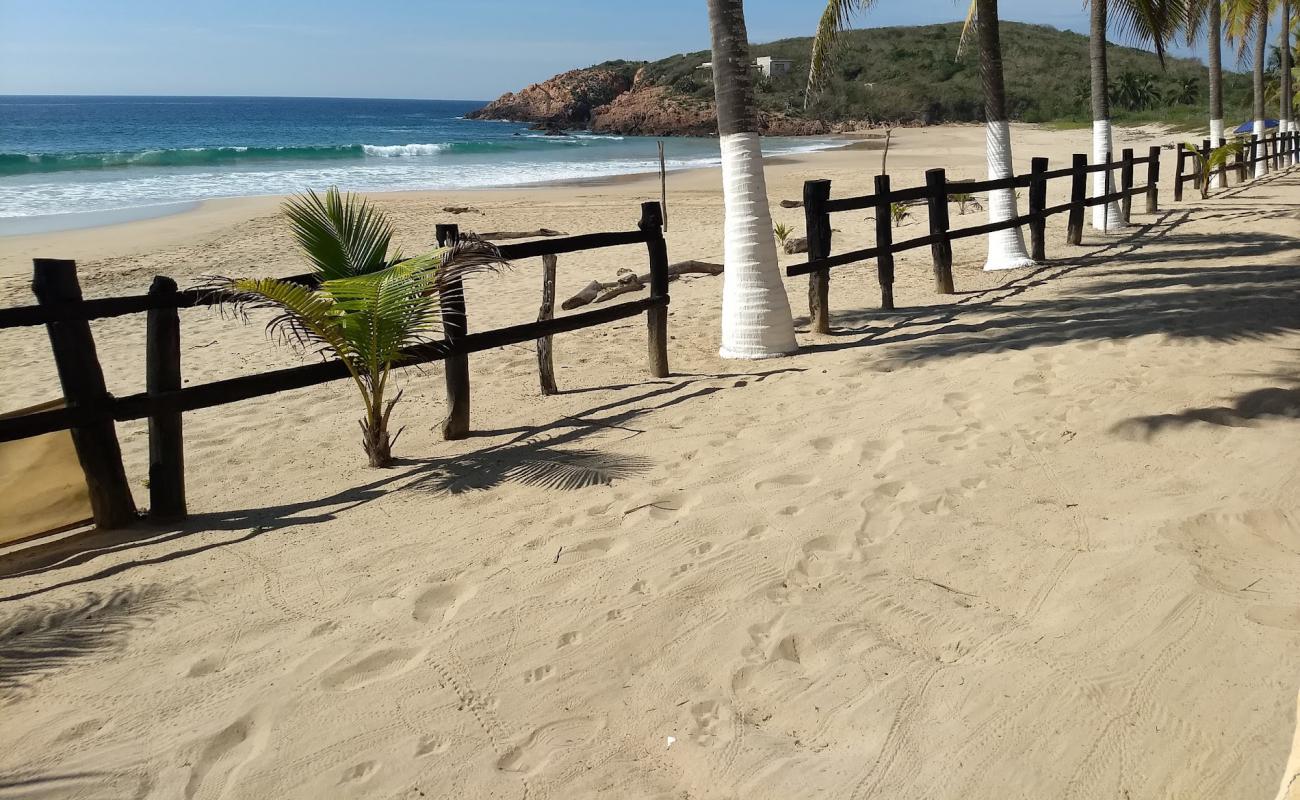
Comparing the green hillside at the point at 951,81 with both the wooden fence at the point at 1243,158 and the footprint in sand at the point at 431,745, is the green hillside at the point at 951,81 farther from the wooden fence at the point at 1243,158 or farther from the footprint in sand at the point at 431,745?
the footprint in sand at the point at 431,745

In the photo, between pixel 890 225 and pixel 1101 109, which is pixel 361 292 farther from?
pixel 1101 109

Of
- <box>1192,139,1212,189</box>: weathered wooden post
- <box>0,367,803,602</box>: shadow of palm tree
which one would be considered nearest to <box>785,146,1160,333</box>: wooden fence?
<box>0,367,803,602</box>: shadow of palm tree

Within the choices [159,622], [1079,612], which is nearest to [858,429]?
[1079,612]

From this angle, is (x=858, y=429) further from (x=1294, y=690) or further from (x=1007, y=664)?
(x=1294, y=690)

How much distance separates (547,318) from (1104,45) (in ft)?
36.3

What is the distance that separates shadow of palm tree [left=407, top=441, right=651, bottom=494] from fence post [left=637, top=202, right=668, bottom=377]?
5.69 feet

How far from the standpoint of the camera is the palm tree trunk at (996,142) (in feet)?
36.1

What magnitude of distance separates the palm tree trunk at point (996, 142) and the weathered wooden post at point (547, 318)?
21.2 feet

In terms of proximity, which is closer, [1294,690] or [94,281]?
[1294,690]

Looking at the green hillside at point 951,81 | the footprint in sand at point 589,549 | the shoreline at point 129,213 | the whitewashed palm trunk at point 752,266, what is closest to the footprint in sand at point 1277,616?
the footprint in sand at point 589,549

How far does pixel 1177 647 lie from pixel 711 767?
1.43m

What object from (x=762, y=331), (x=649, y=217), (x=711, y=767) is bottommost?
(x=711, y=767)

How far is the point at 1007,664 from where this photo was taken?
9.20 feet

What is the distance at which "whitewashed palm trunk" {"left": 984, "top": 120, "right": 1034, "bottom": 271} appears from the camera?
1086cm
